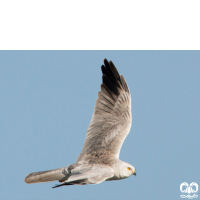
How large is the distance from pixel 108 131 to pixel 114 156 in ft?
3.24

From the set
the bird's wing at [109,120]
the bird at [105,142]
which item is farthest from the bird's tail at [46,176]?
the bird's wing at [109,120]

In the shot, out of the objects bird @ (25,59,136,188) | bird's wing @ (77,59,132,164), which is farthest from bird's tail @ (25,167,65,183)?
bird's wing @ (77,59,132,164)

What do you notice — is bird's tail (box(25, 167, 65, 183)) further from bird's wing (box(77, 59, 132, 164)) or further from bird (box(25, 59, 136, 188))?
bird's wing (box(77, 59, 132, 164))

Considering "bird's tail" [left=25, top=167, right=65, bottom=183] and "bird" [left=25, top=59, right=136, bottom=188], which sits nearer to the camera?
"bird" [left=25, top=59, right=136, bottom=188]

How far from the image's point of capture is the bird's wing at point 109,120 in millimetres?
11117

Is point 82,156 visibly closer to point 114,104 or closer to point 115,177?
point 115,177

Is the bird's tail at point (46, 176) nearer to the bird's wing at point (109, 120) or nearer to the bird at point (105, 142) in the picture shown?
the bird at point (105, 142)

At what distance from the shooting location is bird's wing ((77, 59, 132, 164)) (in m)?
11.1

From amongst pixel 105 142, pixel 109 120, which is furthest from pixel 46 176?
pixel 109 120

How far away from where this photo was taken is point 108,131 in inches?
457

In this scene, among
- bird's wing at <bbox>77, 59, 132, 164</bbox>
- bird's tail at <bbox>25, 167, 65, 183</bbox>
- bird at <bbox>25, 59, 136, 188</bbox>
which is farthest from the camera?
bird's wing at <bbox>77, 59, 132, 164</bbox>
